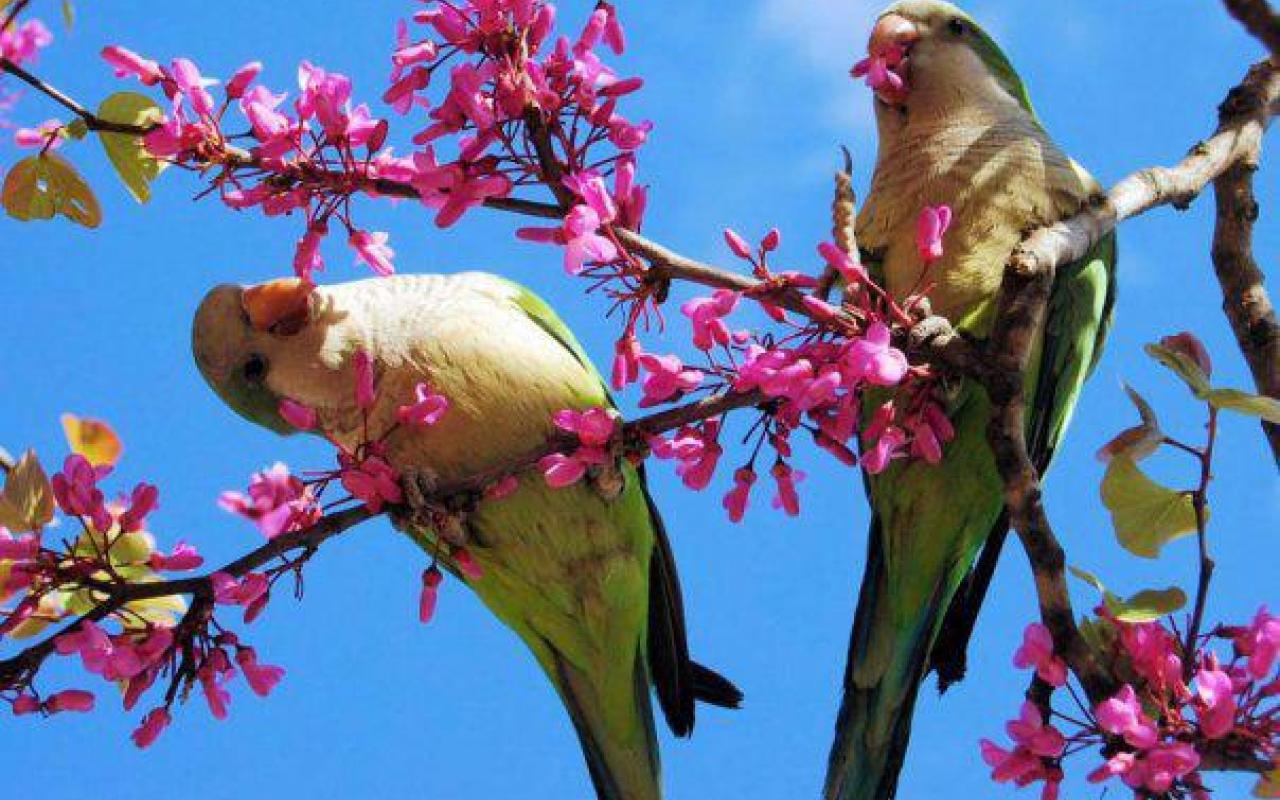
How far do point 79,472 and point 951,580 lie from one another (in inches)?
70.2

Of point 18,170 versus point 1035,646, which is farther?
point 18,170

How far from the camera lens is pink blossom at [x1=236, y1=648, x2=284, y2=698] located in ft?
8.51

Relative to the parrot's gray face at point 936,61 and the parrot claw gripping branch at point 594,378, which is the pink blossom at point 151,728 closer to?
the parrot claw gripping branch at point 594,378

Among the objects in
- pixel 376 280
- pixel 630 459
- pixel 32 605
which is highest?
pixel 376 280

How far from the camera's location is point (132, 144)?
280 centimetres

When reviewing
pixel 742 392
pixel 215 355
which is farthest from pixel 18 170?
pixel 742 392

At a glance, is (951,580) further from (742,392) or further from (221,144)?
(221,144)

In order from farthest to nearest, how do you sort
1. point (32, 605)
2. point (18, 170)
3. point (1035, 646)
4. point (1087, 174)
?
point (1087, 174) < point (18, 170) < point (32, 605) < point (1035, 646)

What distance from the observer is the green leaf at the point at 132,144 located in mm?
2734

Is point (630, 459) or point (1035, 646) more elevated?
point (630, 459)

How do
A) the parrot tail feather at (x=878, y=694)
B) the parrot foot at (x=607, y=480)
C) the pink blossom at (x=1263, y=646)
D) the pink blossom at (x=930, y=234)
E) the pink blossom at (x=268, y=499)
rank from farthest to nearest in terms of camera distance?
A: the parrot foot at (x=607, y=480) → the parrot tail feather at (x=878, y=694) → the pink blossom at (x=268, y=499) → the pink blossom at (x=930, y=234) → the pink blossom at (x=1263, y=646)

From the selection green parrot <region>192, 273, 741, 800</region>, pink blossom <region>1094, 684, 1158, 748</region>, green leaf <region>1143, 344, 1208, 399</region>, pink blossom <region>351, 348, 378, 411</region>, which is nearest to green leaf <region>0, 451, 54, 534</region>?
pink blossom <region>351, 348, 378, 411</region>

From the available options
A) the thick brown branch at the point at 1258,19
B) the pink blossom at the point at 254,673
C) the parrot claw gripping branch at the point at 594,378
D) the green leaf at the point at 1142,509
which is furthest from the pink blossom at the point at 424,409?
the thick brown branch at the point at 1258,19

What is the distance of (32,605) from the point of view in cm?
249
